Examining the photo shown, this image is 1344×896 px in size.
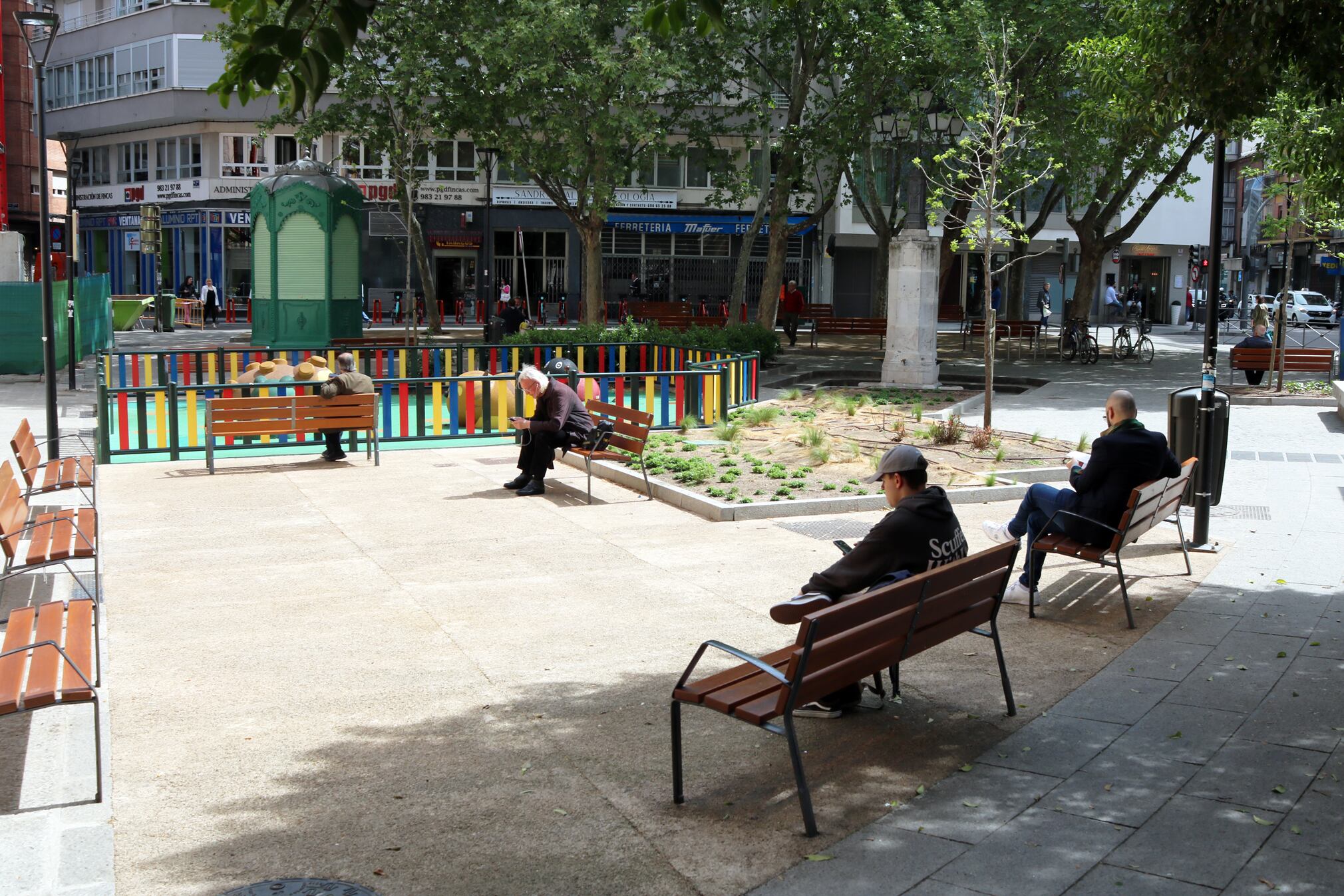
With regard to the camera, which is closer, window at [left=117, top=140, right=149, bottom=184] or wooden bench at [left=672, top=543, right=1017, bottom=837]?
Answer: wooden bench at [left=672, top=543, right=1017, bottom=837]

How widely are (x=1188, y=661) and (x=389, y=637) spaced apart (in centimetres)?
420

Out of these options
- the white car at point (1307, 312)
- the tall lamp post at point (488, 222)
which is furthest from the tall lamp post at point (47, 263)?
the white car at point (1307, 312)

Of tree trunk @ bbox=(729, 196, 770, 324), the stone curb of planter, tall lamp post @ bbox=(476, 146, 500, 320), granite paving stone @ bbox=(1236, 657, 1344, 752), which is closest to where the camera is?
granite paving stone @ bbox=(1236, 657, 1344, 752)

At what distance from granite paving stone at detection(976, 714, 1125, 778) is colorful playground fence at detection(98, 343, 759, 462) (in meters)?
8.05

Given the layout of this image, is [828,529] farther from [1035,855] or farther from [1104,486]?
[1035,855]

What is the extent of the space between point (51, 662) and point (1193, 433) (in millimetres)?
8387

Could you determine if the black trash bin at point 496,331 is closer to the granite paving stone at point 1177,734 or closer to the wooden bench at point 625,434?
the wooden bench at point 625,434

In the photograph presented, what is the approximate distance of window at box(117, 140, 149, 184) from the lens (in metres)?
54.9

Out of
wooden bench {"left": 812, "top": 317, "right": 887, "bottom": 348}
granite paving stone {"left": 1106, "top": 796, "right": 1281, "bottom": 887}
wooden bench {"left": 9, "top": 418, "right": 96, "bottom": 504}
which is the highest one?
wooden bench {"left": 812, "top": 317, "right": 887, "bottom": 348}

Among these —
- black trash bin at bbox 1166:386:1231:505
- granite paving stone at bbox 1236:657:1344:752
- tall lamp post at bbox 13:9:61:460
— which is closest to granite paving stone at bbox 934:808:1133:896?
granite paving stone at bbox 1236:657:1344:752

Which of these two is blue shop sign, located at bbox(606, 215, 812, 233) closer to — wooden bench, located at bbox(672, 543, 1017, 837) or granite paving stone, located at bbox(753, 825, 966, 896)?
wooden bench, located at bbox(672, 543, 1017, 837)

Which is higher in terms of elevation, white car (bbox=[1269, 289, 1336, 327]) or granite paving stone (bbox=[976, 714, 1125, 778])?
white car (bbox=[1269, 289, 1336, 327])

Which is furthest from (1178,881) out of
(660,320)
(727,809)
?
(660,320)

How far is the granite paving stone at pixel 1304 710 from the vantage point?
19.2ft
